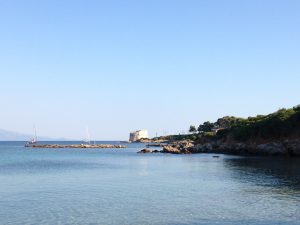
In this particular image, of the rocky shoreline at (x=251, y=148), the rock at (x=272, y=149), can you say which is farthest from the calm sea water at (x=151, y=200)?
the rock at (x=272, y=149)

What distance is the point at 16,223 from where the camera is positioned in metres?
31.4

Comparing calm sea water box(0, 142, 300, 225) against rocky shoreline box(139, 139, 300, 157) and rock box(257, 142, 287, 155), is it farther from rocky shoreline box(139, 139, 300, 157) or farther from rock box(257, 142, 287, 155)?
rock box(257, 142, 287, 155)

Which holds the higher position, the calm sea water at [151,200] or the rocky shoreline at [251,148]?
the rocky shoreline at [251,148]

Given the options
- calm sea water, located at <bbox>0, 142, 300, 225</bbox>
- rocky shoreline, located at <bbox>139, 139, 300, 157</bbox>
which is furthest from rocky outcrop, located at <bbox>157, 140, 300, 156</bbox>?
calm sea water, located at <bbox>0, 142, 300, 225</bbox>

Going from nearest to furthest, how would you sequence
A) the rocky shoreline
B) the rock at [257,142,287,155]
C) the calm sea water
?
1. the calm sea water
2. the rocky shoreline
3. the rock at [257,142,287,155]

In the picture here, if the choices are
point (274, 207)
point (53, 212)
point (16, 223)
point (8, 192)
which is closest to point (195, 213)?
point (274, 207)

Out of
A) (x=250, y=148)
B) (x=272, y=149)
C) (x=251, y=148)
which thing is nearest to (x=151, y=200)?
(x=272, y=149)

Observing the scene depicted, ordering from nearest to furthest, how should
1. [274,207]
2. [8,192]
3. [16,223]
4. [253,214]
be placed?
[16,223]
[253,214]
[274,207]
[8,192]

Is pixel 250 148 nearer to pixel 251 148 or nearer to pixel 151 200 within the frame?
pixel 251 148

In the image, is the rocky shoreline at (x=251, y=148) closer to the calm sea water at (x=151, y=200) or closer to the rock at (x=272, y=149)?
the rock at (x=272, y=149)

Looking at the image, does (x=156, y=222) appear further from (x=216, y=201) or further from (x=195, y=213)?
(x=216, y=201)

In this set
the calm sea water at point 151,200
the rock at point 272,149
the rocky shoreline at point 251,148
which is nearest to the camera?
the calm sea water at point 151,200

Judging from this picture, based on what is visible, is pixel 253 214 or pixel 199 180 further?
pixel 199 180

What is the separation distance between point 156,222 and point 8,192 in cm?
2263
